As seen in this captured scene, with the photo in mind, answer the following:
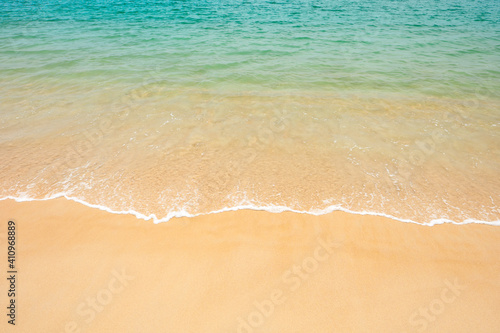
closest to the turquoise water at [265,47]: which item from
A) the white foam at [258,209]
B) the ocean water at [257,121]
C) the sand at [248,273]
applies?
the ocean water at [257,121]

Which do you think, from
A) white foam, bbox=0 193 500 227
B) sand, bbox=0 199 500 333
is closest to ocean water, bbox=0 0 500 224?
white foam, bbox=0 193 500 227

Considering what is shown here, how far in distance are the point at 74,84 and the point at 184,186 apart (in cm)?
666

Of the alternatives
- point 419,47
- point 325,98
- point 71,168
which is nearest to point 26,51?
point 71,168

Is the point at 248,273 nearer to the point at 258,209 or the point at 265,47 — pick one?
the point at 258,209

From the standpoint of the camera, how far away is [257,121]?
6453 millimetres

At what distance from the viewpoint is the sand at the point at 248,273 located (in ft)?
9.05

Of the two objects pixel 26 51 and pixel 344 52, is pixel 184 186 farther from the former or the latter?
pixel 26 51

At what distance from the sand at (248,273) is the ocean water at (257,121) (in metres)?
→ 0.36

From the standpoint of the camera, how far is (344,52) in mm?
11320

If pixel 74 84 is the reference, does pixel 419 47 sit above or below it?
above

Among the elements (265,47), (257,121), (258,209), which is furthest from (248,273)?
(265,47)

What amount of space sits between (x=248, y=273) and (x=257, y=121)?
4.04 meters

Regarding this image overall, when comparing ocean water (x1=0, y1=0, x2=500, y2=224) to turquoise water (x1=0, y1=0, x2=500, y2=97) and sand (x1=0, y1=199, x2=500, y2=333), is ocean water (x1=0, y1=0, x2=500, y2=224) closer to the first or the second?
turquoise water (x1=0, y1=0, x2=500, y2=97)

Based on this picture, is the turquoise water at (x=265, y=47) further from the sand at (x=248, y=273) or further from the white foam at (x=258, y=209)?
the sand at (x=248, y=273)
